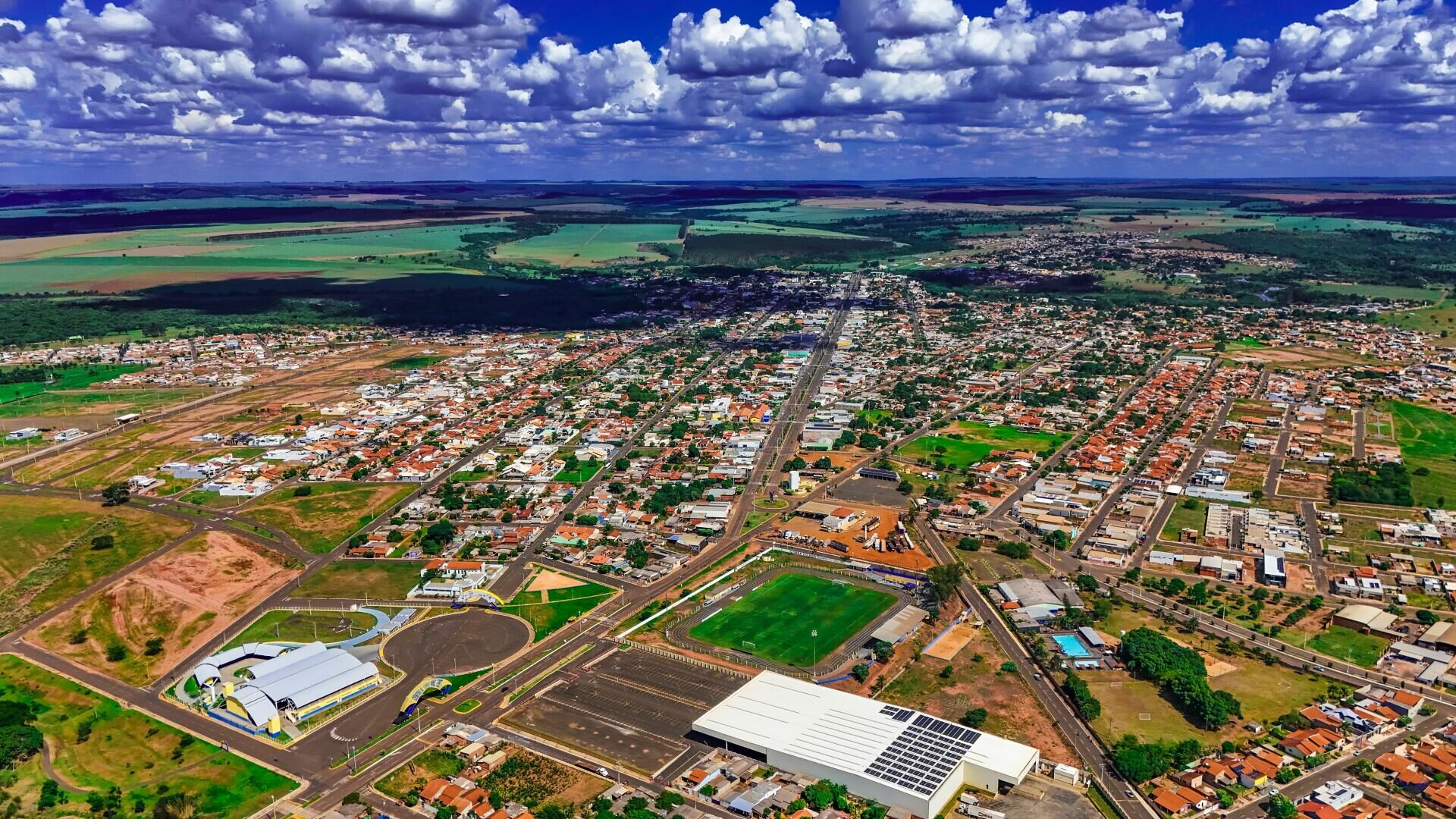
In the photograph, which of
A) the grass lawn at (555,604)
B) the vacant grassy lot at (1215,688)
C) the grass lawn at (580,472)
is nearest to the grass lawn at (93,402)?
the grass lawn at (580,472)

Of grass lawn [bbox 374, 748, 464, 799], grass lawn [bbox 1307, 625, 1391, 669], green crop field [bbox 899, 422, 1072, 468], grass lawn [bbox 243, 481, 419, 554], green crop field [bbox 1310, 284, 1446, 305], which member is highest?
green crop field [bbox 1310, 284, 1446, 305]

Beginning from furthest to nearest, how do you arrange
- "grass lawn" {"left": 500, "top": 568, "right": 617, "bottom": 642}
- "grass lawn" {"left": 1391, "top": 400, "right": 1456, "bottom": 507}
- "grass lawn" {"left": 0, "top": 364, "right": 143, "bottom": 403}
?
"grass lawn" {"left": 0, "top": 364, "right": 143, "bottom": 403}
"grass lawn" {"left": 1391, "top": 400, "right": 1456, "bottom": 507}
"grass lawn" {"left": 500, "top": 568, "right": 617, "bottom": 642}

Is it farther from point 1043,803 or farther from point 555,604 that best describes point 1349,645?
point 555,604

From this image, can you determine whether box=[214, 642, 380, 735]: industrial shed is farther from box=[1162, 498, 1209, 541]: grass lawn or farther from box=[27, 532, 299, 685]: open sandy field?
box=[1162, 498, 1209, 541]: grass lawn

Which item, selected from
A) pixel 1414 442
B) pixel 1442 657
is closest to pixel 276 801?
pixel 1442 657

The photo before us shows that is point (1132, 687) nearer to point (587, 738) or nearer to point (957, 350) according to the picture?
point (587, 738)

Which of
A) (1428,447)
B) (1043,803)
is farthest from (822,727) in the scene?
(1428,447)

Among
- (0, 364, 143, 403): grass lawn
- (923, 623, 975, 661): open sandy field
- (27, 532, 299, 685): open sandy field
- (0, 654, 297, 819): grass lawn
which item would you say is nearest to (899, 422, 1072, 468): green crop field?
(923, 623, 975, 661): open sandy field
